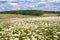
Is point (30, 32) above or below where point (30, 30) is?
above

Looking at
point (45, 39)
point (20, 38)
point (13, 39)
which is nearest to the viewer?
point (13, 39)

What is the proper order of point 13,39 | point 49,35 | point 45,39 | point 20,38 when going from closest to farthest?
point 13,39 → point 20,38 → point 45,39 → point 49,35

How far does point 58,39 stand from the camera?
9406mm

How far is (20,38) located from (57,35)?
177cm

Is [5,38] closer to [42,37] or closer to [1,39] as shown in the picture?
[1,39]

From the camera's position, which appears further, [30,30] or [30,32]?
[30,30]

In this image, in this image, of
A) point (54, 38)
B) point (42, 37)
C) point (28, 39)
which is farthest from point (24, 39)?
point (54, 38)

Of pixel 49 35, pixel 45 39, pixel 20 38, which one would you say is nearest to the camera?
pixel 20 38

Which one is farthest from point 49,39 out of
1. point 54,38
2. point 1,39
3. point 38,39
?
point 1,39

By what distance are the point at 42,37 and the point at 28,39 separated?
3.77 feet

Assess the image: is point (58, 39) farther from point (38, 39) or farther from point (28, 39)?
point (28, 39)

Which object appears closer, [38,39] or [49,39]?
[38,39]

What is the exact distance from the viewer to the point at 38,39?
345 inches

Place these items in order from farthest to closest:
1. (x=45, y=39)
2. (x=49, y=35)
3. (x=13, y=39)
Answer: (x=49, y=35) < (x=45, y=39) < (x=13, y=39)
